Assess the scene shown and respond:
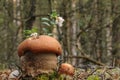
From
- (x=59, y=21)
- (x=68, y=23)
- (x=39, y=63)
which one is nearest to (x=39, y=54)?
(x=39, y=63)

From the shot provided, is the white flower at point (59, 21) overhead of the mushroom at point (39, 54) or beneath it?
overhead

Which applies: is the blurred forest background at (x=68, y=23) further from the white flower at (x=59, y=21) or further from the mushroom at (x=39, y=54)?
the mushroom at (x=39, y=54)

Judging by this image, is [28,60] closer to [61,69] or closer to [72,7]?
[61,69]

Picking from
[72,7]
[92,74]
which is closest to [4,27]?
[72,7]

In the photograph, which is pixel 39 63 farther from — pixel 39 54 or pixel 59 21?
pixel 59 21

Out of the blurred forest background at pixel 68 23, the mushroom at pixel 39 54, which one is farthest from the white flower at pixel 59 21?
the blurred forest background at pixel 68 23

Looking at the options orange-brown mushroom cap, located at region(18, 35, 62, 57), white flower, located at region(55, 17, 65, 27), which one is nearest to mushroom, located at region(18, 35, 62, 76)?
orange-brown mushroom cap, located at region(18, 35, 62, 57)

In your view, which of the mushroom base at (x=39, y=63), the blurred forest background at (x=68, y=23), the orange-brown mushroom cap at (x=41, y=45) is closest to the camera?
the orange-brown mushroom cap at (x=41, y=45)
